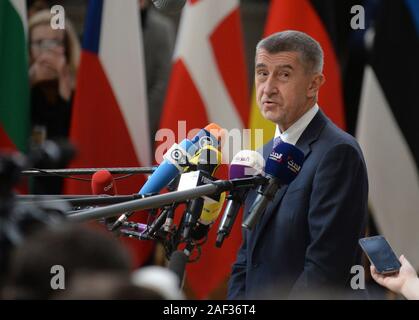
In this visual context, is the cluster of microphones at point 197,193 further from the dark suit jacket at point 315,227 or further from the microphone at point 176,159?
the dark suit jacket at point 315,227

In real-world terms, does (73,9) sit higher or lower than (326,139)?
higher

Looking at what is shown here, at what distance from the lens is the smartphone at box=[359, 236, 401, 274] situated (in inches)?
105

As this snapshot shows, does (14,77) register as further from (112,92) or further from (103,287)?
(103,287)

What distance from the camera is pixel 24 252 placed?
143 centimetres

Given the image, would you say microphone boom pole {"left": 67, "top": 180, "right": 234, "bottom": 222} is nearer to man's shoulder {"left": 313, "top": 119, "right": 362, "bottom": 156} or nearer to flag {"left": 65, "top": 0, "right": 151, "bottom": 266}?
man's shoulder {"left": 313, "top": 119, "right": 362, "bottom": 156}

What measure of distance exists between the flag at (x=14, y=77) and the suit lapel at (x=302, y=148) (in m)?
2.43

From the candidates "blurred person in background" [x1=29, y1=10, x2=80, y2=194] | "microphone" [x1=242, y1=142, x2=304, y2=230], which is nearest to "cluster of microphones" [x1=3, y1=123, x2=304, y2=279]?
"microphone" [x1=242, y1=142, x2=304, y2=230]

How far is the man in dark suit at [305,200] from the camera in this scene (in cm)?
292

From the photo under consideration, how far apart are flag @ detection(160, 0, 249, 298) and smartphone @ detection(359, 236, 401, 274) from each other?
262cm
